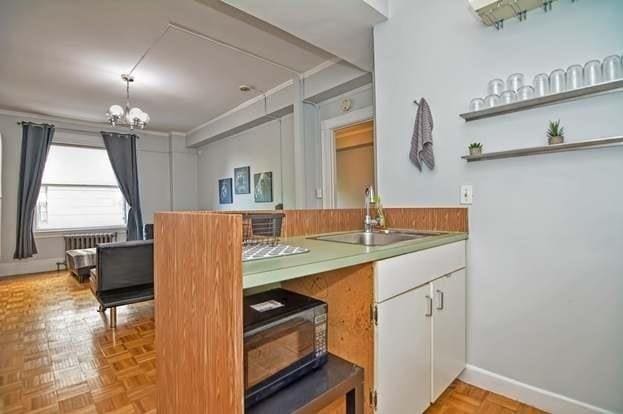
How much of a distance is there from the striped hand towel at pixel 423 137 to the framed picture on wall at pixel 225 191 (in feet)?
13.3

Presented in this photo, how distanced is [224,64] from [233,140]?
2147 mm

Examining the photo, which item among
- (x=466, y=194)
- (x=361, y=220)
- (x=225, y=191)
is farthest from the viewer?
(x=225, y=191)

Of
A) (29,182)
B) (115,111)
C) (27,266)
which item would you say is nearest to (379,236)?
(115,111)

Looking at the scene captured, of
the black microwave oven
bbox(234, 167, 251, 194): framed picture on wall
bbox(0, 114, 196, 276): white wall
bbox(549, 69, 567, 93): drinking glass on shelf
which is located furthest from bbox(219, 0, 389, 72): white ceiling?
bbox(0, 114, 196, 276): white wall

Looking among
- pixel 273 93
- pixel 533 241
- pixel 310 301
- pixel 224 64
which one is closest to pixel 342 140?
pixel 273 93

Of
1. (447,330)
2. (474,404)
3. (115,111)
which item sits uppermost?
(115,111)

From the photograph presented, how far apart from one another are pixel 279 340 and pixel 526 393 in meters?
1.45

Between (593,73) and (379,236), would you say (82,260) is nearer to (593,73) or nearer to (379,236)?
(379,236)

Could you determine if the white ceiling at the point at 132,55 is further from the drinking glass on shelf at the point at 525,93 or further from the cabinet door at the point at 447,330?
the cabinet door at the point at 447,330

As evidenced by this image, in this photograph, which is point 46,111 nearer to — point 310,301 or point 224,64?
point 224,64

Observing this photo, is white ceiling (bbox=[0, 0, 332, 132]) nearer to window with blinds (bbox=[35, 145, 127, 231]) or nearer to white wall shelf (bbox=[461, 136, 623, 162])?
window with blinds (bbox=[35, 145, 127, 231])

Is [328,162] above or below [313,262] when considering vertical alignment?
above

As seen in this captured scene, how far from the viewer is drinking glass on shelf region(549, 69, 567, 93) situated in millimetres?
→ 1396

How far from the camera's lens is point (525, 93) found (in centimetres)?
150
